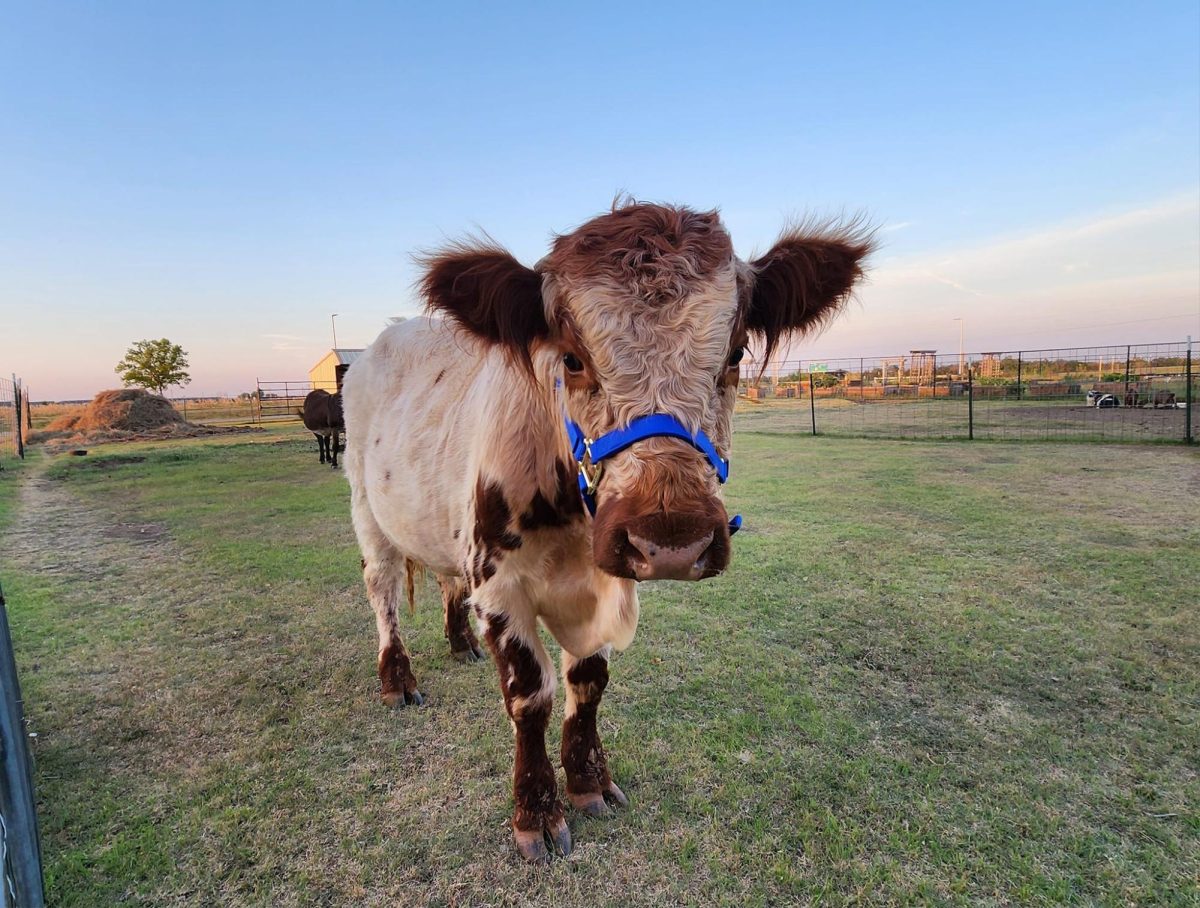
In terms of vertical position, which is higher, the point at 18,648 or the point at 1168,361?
the point at 1168,361

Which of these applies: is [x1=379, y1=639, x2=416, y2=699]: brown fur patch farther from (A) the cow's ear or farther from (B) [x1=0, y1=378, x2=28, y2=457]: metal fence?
(B) [x1=0, y1=378, x2=28, y2=457]: metal fence

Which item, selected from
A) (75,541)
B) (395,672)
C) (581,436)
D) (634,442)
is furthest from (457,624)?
(75,541)

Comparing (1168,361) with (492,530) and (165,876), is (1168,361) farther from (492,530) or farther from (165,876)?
(165,876)

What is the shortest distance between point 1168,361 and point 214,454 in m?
31.4

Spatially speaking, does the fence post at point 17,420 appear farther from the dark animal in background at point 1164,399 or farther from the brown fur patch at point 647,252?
the dark animal in background at point 1164,399

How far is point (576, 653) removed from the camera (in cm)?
277

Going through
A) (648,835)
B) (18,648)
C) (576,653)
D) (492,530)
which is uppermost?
(492,530)

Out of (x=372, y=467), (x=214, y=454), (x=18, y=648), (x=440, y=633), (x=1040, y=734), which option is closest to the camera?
(x=1040, y=734)


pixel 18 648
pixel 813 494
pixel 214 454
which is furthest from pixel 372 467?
pixel 214 454

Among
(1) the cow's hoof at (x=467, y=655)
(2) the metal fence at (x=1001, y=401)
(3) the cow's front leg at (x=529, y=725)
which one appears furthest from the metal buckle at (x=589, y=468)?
(2) the metal fence at (x=1001, y=401)

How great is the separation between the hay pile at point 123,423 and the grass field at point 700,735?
71.7 feet

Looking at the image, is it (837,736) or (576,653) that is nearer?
(576,653)

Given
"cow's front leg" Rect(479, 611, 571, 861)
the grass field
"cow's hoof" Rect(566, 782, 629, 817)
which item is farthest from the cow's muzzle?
"cow's hoof" Rect(566, 782, 629, 817)

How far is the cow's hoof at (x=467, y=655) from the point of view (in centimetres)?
436
